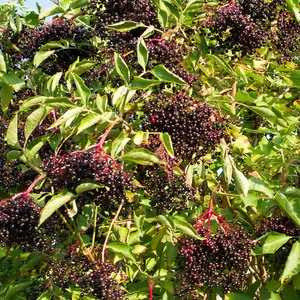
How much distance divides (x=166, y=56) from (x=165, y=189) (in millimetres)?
507

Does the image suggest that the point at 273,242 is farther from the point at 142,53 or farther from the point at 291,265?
the point at 142,53

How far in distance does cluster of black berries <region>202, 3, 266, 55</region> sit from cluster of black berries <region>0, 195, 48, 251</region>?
1.03 metres

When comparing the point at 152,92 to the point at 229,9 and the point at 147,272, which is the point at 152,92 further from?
the point at 147,272

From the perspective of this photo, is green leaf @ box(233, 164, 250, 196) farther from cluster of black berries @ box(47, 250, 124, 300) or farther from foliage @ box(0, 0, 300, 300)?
cluster of black berries @ box(47, 250, 124, 300)

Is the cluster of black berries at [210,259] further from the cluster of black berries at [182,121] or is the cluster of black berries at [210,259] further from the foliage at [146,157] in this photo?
the cluster of black berries at [182,121]

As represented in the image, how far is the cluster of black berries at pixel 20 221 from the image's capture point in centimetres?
222

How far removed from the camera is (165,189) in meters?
2.39

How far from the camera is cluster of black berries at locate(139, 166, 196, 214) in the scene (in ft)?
7.73

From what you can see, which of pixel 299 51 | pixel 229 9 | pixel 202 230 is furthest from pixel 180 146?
pixel 299 51

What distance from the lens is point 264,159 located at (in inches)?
113

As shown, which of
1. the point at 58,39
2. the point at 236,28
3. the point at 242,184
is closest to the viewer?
the point at 242,184

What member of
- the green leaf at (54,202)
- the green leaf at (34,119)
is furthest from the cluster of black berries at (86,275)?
the green leaf at (34,119)

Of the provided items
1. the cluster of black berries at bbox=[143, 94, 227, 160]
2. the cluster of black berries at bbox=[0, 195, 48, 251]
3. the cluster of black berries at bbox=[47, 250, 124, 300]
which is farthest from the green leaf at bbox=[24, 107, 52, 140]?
the cluster of black berries at bbox=[47, 250, 124, 300]

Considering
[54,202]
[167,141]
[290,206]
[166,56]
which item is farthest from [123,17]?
[290,206]
